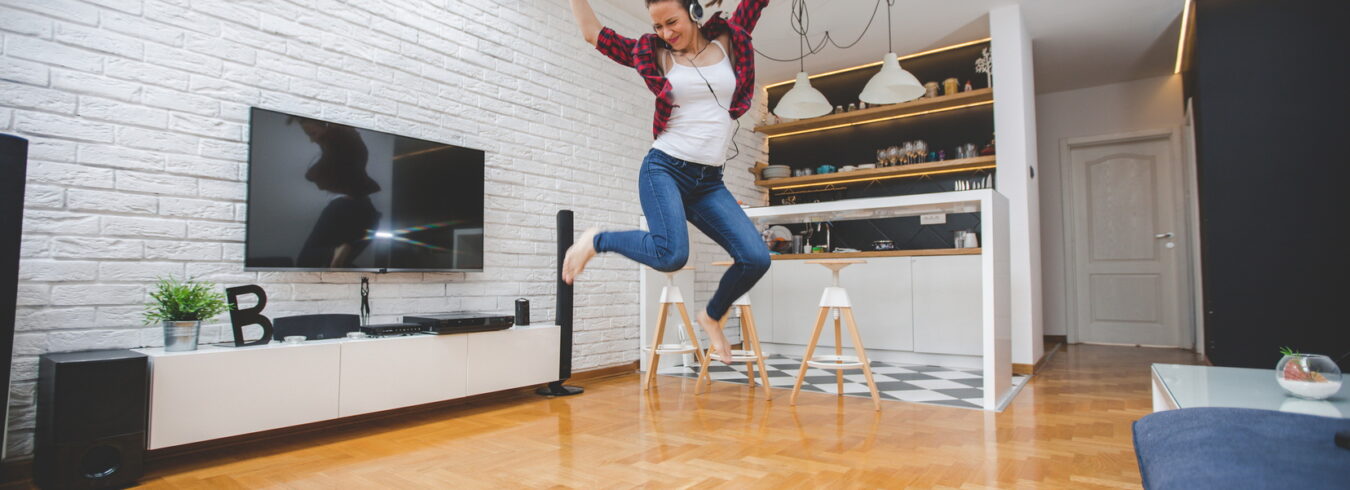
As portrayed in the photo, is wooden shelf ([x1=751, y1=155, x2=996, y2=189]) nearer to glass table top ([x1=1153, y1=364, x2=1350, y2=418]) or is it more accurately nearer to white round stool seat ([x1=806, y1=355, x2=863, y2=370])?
white round stool seat ([x1=806, y1=355, x2=863, y2=370])

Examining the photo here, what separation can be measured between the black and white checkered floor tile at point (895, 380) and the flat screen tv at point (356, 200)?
179 centimetres

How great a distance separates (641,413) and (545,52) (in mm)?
2354

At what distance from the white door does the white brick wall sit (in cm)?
491

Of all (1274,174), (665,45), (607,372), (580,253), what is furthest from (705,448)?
(1274,174)

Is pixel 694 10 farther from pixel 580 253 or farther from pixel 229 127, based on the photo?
pixel 229 127

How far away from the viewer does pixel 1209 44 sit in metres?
4.10

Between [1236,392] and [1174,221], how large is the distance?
17.7ft

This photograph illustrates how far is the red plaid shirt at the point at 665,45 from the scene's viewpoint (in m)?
1.99

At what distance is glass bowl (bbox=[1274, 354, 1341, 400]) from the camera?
1.73m

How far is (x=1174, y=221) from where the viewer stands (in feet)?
20.3

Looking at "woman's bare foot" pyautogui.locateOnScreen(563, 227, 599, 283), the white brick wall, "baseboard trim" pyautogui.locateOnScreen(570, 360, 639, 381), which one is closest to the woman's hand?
"woman's bare foot" pyautogui.locateOnScreen(563, 227, 599, 283)

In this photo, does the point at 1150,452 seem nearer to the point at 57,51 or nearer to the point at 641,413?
the point at 641,413

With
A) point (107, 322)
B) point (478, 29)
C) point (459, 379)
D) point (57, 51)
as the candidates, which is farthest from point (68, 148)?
point (478, 29)

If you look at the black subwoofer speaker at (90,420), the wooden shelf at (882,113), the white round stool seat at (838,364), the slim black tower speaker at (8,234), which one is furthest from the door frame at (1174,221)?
the slim black tower speaker at (8,234)
